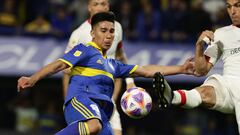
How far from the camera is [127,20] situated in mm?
16672

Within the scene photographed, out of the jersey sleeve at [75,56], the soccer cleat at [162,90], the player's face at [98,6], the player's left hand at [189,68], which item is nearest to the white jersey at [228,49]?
the player's left hand at [189,68]

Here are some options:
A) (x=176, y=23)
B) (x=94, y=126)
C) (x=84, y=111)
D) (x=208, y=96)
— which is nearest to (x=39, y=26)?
(x=176, y=23)

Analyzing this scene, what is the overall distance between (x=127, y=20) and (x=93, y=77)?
24.5 feet

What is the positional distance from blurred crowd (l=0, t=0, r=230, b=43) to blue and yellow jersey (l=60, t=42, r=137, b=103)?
7.05 m

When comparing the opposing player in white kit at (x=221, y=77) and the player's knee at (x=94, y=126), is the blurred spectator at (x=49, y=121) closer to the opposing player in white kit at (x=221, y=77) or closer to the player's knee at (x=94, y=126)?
the opposing player in white kit at (x=221, y=77)

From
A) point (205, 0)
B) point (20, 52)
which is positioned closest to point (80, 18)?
point (20, 52)

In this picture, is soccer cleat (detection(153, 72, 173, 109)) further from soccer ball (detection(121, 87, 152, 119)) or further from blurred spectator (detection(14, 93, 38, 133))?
blurred spectator (detection(14, 93, 38, 133))

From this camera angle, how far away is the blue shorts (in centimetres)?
902

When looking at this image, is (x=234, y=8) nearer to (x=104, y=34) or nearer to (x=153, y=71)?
(x=153, y=71)

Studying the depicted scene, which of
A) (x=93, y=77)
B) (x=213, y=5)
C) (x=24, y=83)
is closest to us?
(x=24, y=83)

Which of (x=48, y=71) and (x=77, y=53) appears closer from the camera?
(x=48, y=71)

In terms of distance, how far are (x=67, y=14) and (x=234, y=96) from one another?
28.1ft

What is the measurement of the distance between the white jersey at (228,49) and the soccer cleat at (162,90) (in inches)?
35.0

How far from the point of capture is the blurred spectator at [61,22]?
666 inches
